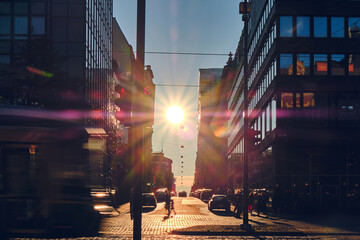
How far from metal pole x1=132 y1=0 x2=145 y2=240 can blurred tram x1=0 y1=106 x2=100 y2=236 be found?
2.33 metres

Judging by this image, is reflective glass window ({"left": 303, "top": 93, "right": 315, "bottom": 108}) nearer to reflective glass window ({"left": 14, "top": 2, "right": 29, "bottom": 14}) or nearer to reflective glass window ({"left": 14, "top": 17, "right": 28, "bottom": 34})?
reflective glass window ({"left": 14, "top": 17, "right": 28, "bottom": 34})

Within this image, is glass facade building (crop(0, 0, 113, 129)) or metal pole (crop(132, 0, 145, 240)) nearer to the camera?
metal pole (crop(132, 0, 145, 240))

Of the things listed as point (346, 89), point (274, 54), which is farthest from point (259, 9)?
point (346, 89)

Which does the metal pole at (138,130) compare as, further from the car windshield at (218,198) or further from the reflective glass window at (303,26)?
the car windshield at (218,198)

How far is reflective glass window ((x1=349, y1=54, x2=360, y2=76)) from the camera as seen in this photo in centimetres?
3694

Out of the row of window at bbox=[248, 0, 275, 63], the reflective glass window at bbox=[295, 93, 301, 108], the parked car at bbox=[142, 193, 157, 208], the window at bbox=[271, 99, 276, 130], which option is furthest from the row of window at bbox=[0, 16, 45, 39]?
the reflective glass window at bbox=[295, 93, 301, 108]

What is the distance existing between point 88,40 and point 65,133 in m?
30.3

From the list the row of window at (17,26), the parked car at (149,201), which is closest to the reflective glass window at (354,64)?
the parked car at (149,201)

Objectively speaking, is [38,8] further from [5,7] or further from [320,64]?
[320,64]

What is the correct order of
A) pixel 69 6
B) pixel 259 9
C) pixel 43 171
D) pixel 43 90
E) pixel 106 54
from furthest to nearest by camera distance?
pixel 106 54 → pixel 259 9 → pixel 69 6 → pixel 43 90 → pixel 43 171

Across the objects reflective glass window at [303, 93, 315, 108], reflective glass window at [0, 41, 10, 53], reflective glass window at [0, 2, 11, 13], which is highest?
reflective glass window at [0, 2, 11, 13]

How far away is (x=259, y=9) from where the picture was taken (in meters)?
45.2

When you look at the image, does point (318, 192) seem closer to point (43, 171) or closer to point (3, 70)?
point (3, 70)

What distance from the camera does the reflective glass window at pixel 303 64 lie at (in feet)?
121
